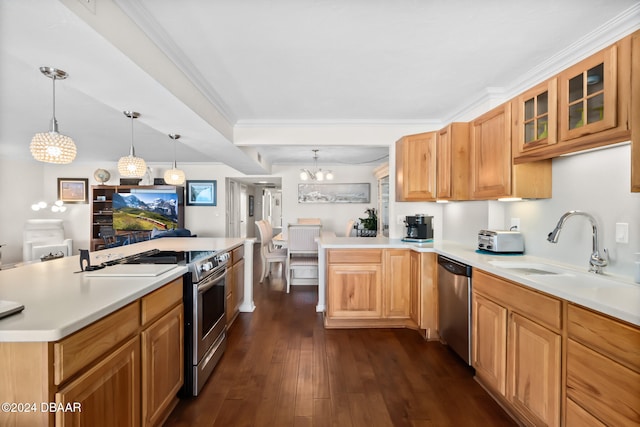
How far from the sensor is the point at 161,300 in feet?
5.44

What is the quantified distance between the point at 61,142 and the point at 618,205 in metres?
3.47

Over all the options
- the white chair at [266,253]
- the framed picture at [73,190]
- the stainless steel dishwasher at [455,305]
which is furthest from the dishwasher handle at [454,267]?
the framed picture at [73,190]

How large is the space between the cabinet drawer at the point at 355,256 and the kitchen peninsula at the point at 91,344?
1594 mm

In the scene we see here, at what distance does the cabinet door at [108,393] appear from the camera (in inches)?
39.9

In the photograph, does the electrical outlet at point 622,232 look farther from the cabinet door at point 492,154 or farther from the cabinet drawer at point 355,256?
the cabinet drawer at point 355,256

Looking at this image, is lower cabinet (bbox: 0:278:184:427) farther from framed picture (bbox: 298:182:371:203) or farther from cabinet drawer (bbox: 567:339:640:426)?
framed picture (bbox: 298:182:371:203)

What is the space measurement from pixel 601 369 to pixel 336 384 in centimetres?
149

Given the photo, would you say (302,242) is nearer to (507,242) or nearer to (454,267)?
(454,267)

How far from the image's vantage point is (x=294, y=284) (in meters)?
4.98

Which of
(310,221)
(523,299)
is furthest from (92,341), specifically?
(310,221)

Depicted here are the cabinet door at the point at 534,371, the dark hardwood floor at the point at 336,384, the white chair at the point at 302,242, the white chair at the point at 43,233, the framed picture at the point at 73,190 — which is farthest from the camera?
the framed picture at the point at 73,190

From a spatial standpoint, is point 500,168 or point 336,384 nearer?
point 336,384

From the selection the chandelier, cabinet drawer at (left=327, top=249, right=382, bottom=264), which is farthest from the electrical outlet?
the chandelier

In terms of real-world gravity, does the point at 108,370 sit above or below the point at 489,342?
above
